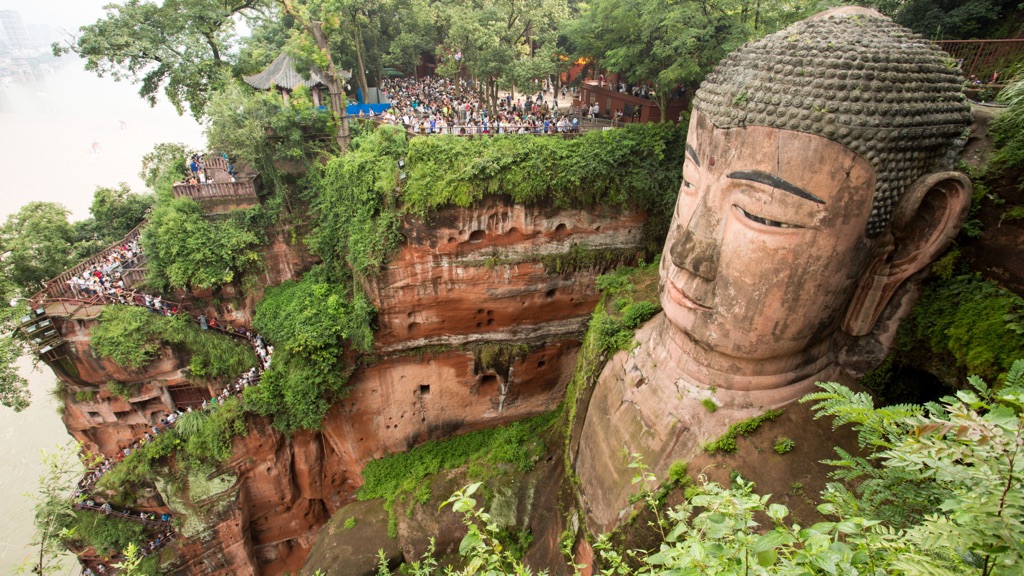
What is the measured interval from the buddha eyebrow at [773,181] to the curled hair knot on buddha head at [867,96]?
0.49 m

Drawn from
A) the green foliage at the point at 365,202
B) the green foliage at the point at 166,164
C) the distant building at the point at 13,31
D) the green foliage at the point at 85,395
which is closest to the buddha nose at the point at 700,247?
the green foliage at the point at 365,202

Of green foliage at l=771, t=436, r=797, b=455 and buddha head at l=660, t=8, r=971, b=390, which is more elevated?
Answer: buddha head at l=660, t=8, r=971, b=390

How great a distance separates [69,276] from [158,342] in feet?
11.1

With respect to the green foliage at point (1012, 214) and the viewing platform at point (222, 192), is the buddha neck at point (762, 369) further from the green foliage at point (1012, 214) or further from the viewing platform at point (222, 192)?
the viewing platform at point (222, 192)

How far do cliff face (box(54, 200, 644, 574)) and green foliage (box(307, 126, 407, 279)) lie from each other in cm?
53

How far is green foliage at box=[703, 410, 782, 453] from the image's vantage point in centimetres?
643

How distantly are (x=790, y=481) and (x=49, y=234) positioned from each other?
19.7 m

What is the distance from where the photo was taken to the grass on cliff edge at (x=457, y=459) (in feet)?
40.9

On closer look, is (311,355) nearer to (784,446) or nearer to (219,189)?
(219,189)

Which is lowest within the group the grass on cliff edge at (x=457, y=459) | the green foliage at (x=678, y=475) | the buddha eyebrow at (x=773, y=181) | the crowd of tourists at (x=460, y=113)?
the grass on cliff edge at (x=457, y=459)

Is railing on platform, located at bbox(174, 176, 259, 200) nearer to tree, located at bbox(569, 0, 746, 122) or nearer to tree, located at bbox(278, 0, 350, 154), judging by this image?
tree, located at bbox(278, 0, 350, 154)

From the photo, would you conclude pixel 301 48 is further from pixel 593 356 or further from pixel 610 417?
pixel 610 417

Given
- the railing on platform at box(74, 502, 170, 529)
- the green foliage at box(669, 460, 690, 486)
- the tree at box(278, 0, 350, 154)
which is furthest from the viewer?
the tree at box(278, 0, 350, 154)

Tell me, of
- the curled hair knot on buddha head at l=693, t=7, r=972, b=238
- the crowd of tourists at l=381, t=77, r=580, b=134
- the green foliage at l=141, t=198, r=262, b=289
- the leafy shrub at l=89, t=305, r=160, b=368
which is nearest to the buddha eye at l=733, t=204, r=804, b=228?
the curled hair knot on buddha head at l=693, t=7, r=972, b=238
